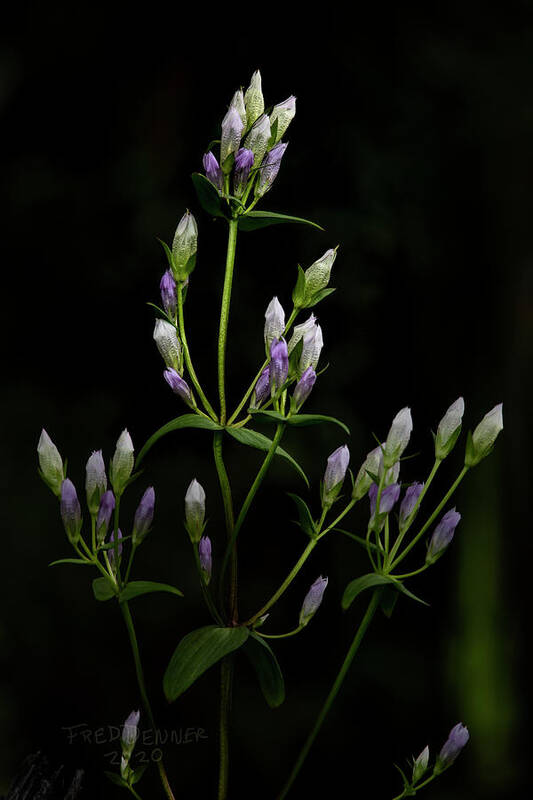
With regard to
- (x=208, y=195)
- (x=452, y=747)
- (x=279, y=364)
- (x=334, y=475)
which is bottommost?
(x=452, y=747)

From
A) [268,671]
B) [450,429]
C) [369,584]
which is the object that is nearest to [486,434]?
[450,429]

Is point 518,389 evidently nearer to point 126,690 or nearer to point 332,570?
point 332,570

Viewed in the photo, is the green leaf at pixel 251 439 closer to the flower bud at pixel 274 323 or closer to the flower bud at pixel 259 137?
the flower bud at pixel 274 323

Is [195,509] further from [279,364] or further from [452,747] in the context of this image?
[452,747]

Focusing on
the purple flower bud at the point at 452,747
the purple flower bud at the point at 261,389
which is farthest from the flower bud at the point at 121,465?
the purple flower bud at the point at 452,747

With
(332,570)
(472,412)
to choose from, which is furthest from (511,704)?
(472,412)

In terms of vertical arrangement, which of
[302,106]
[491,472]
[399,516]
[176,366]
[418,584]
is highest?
[302,106]
